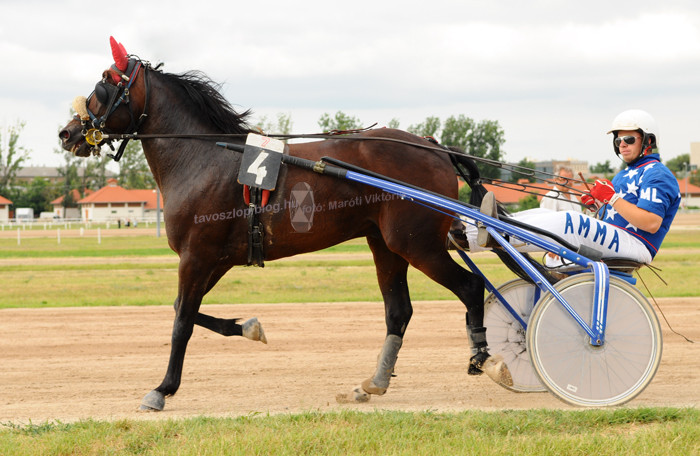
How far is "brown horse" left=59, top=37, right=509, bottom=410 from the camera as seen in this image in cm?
435

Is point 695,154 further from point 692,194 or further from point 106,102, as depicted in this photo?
point 106,102

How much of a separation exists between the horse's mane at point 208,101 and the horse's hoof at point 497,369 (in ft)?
6.82

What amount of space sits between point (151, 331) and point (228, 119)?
312 cm

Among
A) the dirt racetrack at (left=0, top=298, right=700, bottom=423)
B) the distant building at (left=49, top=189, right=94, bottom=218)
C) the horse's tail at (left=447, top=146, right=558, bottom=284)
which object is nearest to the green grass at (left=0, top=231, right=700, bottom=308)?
the dirt racetrack at (left=0, top=298, right=700, bottom=423)

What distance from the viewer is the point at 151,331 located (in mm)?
7109

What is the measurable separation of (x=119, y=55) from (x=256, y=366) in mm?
2419

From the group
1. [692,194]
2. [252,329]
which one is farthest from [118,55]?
[692,194]

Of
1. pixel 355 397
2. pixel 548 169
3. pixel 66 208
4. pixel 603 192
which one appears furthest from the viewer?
pixel 548 169

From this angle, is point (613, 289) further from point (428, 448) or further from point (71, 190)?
point (71, 190)

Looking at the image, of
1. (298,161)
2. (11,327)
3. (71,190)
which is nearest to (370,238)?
(298,161)

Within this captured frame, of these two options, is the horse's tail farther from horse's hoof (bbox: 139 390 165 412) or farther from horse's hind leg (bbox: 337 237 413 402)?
horse's hoof (bbox: 139 390 165 412)

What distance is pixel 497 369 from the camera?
4.35 m

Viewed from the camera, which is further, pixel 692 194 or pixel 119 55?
pixel 692 194

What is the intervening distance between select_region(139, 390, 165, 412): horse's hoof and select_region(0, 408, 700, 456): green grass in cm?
46
